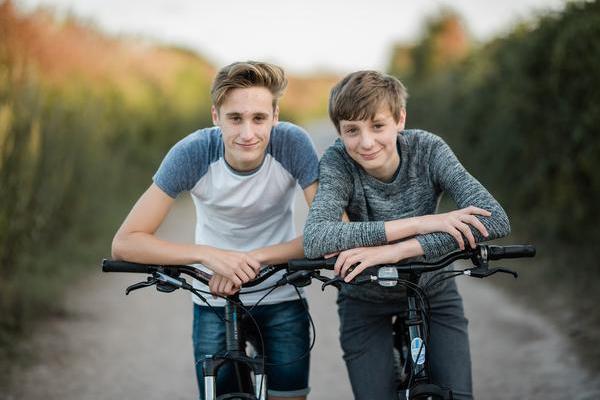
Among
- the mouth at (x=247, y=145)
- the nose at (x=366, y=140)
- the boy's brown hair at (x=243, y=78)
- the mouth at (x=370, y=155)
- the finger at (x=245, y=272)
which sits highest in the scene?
the boy's brown hair at (x=243, y=78)

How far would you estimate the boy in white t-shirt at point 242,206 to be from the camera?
308 cm

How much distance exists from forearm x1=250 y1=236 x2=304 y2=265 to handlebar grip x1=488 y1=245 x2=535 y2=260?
794 mm

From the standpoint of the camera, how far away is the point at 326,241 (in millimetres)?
2877

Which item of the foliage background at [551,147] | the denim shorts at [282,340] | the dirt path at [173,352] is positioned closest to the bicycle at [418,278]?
the denim shorts at [282,340]

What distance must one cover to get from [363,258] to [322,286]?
0.19m

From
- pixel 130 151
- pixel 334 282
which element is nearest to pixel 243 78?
pixel 334 282

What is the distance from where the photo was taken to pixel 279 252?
310 centimetres

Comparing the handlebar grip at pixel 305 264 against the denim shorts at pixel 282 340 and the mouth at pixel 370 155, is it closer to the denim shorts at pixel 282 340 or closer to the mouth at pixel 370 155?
the mouth at pixel 370 155

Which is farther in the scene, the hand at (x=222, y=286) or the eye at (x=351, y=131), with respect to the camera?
the eye at (x=351, y=131)

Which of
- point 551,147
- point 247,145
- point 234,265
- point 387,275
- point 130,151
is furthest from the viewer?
point 130,151

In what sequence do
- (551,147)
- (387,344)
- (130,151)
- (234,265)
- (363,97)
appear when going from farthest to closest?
1. (130,151)
2. (551,147)
3. (387,344)
4. (363,97)
5. (234,265)

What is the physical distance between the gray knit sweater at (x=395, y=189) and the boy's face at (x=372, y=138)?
0.30ft

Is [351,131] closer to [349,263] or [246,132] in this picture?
[246,132]

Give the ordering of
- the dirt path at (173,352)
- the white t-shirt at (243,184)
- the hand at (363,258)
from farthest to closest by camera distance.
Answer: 1. the dirt path at (173,352)
2. the white t-shirt at (243,184)
3. the hand at (363,258)
